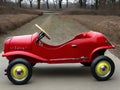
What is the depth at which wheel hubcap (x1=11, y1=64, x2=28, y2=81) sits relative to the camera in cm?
694

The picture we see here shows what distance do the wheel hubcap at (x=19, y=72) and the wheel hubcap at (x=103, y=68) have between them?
150 centimetres

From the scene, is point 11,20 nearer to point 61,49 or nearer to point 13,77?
point 61,49

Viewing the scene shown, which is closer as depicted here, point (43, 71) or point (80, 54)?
point (80, 54)

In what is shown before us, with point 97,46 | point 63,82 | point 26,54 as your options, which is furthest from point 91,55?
point 26,54

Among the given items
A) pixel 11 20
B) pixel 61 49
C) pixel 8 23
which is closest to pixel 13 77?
pixel 61 49

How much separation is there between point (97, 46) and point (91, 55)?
9.3 inches

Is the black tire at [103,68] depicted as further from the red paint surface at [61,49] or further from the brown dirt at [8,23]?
the brown dirt at [8,23]

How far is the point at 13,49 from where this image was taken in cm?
728

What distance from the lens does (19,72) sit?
6.93 metres

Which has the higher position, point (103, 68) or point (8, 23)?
point (103, 68)

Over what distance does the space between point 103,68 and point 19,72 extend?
176 centimetres

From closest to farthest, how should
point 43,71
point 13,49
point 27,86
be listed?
point 27,86 < point 13,49 < point 43,71

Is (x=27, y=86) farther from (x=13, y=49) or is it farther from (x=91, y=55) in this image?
(x=91, y=55)

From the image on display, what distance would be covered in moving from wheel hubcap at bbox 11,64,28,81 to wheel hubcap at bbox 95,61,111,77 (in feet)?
4.93
